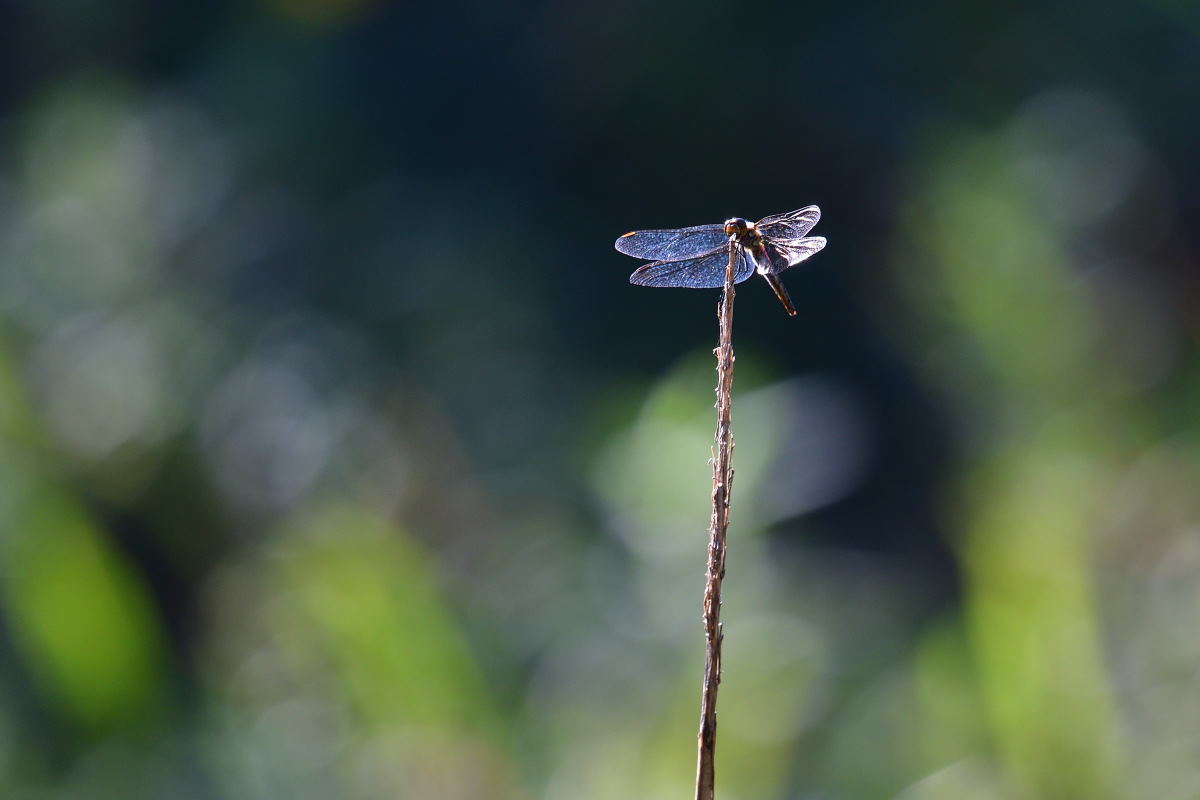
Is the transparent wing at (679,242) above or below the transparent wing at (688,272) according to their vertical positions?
above

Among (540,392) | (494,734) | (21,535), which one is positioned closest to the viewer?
(494,734)

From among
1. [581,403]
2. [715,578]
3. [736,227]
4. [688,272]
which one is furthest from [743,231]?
[581,403]

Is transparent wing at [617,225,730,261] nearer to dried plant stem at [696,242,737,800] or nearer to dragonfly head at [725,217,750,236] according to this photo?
dragonfly head at [725,217,750,236]

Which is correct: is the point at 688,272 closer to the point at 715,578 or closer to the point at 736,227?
the point at 736,227

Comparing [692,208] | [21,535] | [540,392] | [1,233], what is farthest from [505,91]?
[21,535]

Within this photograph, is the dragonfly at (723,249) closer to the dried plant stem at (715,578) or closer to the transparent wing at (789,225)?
the transparent wing at (789,225)

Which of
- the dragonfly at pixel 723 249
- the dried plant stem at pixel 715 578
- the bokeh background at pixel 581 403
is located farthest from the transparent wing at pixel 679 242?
the bokeh background at pixel 581 403

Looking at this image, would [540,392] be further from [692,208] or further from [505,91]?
[505,91]
